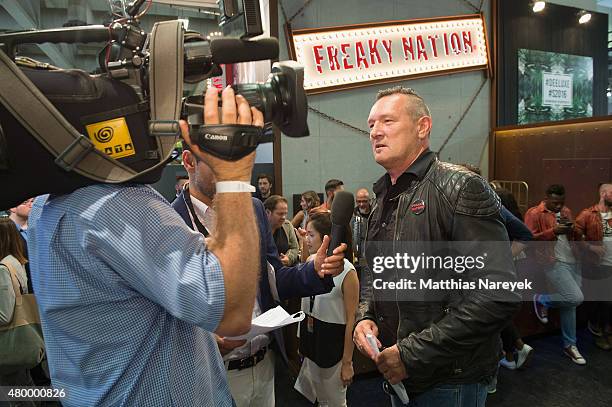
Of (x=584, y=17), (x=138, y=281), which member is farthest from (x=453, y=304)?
(x=584, y=17)

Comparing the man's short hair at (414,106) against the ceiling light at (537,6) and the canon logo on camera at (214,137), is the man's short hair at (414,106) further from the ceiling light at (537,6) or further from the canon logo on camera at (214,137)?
the ceiling light at (537,6)

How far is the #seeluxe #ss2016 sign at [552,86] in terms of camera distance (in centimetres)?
681

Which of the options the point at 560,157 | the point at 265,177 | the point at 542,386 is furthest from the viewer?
the point at 560,157

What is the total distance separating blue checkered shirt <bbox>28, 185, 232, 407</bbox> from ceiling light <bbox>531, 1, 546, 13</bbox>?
7.51 meters

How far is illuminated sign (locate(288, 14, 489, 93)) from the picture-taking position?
5305 mm

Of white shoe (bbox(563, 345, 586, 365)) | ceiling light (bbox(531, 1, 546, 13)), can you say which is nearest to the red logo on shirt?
white shoe (bbox(563, 345, 586, 365))

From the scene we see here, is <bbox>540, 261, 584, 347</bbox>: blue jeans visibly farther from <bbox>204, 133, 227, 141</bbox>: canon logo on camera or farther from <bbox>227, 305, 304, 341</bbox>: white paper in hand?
<bbox>204, 133, 227, 141</bbox>: canon logo on camera

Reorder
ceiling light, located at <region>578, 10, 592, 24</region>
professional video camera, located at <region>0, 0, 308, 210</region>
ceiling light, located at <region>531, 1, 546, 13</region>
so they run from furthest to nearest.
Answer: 1. ceiling light, located at <region>578, 10, 592, 24</region>
2. ceiling light, located at <region>531, 1, 546, 13</region>
3. professional video camera, located at <region>0, 0, 308, 210</region>

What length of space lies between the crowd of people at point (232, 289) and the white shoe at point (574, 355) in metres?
1.56

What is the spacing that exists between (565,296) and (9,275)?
14.1 ft

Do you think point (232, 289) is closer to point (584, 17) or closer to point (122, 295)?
point (122, 295)

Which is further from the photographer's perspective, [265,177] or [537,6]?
[537,6]

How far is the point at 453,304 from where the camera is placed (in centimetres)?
144

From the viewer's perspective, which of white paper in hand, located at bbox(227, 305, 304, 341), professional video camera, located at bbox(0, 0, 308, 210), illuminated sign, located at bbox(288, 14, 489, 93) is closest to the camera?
professional video camera, located at bbox(0, 0, 308, 210)
